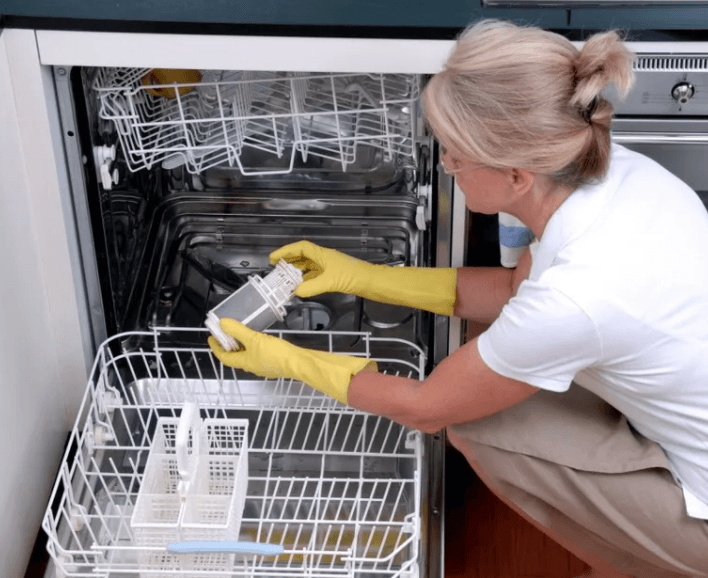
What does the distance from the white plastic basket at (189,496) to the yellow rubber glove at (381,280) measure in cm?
29

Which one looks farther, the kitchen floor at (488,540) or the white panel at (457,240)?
the kitchen floor at (488,540)

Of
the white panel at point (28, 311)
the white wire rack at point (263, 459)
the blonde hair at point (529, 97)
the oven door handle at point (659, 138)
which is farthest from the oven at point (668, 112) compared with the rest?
the white panel at point (28, 311)

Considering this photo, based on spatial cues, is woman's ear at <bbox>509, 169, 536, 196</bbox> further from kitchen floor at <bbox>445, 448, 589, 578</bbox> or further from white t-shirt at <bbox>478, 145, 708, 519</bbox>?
kitchen floor at <bbox>445, 448, 589, 578</bbox>

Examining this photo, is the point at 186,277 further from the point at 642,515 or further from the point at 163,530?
the point at 642,515

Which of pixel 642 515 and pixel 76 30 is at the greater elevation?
pixel 76 30

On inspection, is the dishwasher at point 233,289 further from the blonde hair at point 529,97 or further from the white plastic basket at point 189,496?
the blonde hair at point 529,97

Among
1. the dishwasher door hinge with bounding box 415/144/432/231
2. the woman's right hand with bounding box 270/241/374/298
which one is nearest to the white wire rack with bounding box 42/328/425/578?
the woman's right hand with bounding box 270/241/374/298

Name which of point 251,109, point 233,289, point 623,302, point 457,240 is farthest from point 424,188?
point 623,302

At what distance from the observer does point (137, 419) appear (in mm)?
1866

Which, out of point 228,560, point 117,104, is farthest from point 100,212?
point 228,560

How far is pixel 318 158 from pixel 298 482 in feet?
2.07

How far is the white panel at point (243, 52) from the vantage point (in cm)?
154

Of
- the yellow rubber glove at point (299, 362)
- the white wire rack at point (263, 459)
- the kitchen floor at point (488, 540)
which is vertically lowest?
the kitchen floor at point (488, 540)

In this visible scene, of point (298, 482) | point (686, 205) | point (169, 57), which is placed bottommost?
point (298, 482)
